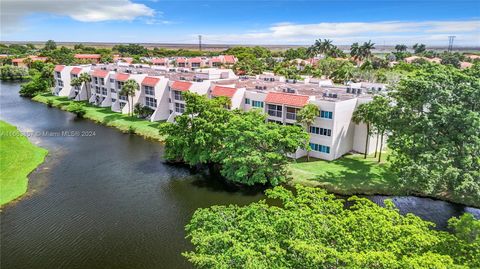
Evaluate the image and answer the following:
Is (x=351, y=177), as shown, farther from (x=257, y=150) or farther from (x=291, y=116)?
(x=291, y=116)

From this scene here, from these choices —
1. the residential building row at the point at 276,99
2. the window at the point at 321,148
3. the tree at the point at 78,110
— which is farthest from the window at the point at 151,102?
the window at the point at 321,148

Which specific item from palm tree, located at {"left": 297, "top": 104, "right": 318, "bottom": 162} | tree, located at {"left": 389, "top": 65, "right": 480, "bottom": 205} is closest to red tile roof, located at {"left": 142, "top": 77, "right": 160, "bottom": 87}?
palm tree, located at {"left": 297, "top": 104, "right": 318, "bottom": 162}

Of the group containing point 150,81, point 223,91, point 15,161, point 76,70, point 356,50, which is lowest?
point 15,161

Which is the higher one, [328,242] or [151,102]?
[151,102]

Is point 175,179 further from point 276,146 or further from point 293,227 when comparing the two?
point 293,227

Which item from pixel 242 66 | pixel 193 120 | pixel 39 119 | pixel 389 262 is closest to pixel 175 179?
pixel 193 120

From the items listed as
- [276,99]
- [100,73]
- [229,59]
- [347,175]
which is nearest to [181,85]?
[276,99]

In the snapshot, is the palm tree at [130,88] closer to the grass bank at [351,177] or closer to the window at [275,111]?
the window at [275,111]
